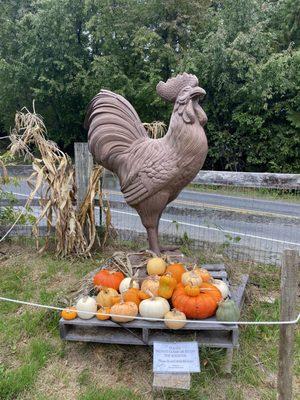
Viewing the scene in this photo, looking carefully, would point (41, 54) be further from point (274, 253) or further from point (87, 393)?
point (87, 393)

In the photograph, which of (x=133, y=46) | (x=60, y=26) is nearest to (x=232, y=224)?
(x=133, y=46)

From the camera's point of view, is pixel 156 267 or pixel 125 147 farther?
pixel 125 147

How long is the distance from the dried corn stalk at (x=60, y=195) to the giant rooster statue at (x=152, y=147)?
1.32 m

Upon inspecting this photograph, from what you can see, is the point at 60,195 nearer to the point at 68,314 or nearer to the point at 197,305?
the point at 68,314

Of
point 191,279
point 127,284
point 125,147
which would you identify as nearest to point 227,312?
point 191,279

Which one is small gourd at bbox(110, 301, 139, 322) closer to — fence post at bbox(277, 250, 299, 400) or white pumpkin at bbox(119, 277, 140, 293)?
white pumpkin at bbox(119, 277, 140, 293)

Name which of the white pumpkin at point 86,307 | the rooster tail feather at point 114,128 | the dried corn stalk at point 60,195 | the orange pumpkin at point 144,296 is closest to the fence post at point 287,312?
the orange pumpkin at point 144,296

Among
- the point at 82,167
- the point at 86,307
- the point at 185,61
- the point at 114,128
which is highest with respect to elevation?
the point at 185,61

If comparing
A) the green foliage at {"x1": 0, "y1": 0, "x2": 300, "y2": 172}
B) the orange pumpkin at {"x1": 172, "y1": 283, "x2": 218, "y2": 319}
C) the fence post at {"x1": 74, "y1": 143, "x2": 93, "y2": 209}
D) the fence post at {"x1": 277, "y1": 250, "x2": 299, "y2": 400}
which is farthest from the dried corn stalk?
the green foliage at {"x1": 0, "y1": 0, "x2": 300, "y2": 172}

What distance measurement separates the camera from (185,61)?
1274 cm

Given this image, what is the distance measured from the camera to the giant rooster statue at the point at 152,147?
3203mm

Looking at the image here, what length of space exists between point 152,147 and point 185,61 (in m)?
10.3

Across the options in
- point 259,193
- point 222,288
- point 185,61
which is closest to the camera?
point 222,288

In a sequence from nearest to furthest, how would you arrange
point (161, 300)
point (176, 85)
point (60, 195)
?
point (161, 300) → point (176, 85) → point (60, 195)
